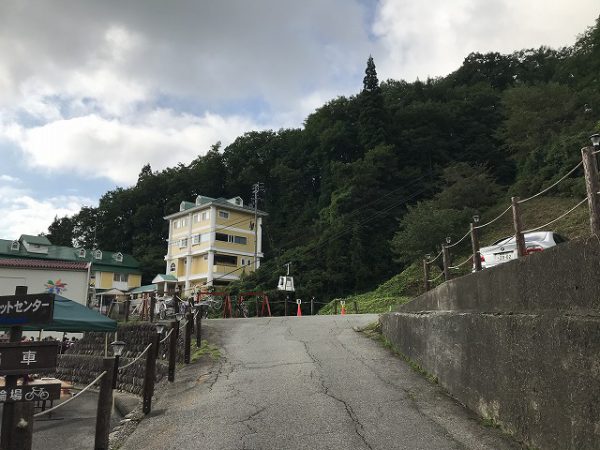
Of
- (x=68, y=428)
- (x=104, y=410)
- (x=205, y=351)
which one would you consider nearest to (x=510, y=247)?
(x=205, y=351)

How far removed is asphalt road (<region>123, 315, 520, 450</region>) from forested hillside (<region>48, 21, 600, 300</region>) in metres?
21.5

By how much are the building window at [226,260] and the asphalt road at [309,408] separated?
42108 millimetres

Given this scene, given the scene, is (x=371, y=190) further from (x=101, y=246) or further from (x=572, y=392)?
(x=101, y=246)

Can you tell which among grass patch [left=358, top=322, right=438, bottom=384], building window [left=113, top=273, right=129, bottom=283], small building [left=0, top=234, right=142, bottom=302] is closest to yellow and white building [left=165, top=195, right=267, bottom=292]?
small building [left=0, top=234, right=142, bottom=302]

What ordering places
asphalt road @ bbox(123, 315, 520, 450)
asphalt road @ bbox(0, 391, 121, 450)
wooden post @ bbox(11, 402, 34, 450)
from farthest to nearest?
asphalt road @ bbox(0, 391, 121, 450) < asphalt road @ bbox(123, 315, 520, 450) < wooden post @ bbox(11, 402, 34, 450)

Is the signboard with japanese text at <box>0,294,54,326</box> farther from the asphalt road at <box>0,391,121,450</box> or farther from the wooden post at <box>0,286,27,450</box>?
the asphalt road at <box>0,391,121,450</box>

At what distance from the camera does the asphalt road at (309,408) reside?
527cm

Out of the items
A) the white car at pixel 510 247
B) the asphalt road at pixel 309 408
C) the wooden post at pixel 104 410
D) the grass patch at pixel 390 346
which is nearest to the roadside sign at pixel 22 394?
Answer: the wooden post at pixel 104 410

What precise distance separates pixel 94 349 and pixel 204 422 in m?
15.3

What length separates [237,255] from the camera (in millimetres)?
54031

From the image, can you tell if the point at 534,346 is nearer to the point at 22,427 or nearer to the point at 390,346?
the point at 22,427

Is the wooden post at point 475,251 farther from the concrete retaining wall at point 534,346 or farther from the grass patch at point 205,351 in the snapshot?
the grass patch at point 205,351

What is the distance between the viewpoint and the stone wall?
1384 centimetres

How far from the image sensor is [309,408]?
644 cm
